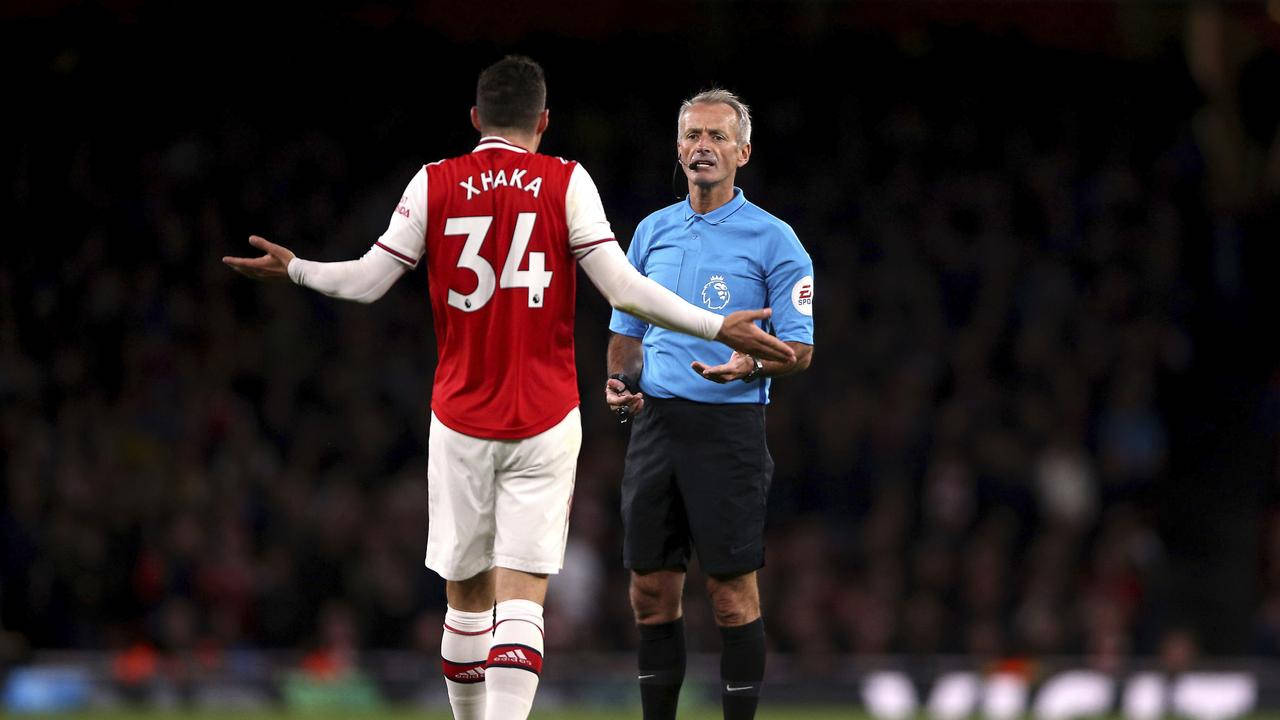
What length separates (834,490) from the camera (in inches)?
497

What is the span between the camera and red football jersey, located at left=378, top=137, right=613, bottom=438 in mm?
5496

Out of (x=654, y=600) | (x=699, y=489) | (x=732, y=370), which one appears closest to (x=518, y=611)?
(x=654, y=600)

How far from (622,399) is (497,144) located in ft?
3.23

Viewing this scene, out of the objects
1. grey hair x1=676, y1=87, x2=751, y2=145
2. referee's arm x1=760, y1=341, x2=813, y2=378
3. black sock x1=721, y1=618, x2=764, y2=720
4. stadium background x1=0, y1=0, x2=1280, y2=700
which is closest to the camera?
referee's arm x1=760, y1=341, x2=813, y2=378

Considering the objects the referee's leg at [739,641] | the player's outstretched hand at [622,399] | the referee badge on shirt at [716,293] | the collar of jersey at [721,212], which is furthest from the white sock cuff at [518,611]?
the collar of jersey at [721,212]

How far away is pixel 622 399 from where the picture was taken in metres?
6.00

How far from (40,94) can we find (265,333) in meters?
2.30

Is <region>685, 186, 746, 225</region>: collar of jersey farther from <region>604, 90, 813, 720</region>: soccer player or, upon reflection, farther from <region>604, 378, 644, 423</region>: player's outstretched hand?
<region>604, 378, 644, 423</region>: player's outstretched hand

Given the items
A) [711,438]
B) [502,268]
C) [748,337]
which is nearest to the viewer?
[748,337]

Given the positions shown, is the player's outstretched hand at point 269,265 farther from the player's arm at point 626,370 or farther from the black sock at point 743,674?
the black sock at point 743,674

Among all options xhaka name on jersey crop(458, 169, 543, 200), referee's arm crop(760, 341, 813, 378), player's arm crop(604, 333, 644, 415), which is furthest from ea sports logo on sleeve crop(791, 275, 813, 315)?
xhaka name on jersey crop(458, 169, 543, 200)

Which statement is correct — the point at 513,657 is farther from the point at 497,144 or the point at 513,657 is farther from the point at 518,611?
the point at 497,144

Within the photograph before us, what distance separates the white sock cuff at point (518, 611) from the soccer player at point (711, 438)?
0.55 meters

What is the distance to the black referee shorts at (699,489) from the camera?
5879 mm
